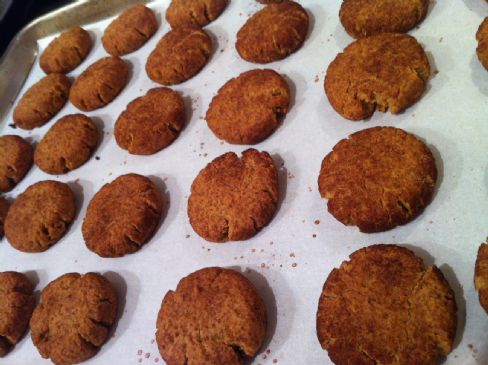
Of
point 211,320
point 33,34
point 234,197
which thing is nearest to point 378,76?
point 234,197

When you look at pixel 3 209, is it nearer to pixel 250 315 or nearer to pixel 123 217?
pixel 123 217

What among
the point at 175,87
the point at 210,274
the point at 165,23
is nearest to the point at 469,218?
the point at 210,274

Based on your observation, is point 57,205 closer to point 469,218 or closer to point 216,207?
point 216,207

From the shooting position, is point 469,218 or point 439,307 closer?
point 439,307

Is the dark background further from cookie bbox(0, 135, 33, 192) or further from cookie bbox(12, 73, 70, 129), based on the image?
cookie bbox(0, 135, 33, 192)

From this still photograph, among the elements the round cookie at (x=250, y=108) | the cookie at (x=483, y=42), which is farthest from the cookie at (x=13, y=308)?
the cookie at (x=483, y=42)

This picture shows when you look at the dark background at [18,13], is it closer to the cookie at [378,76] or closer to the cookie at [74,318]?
the cookie at [74,318]
